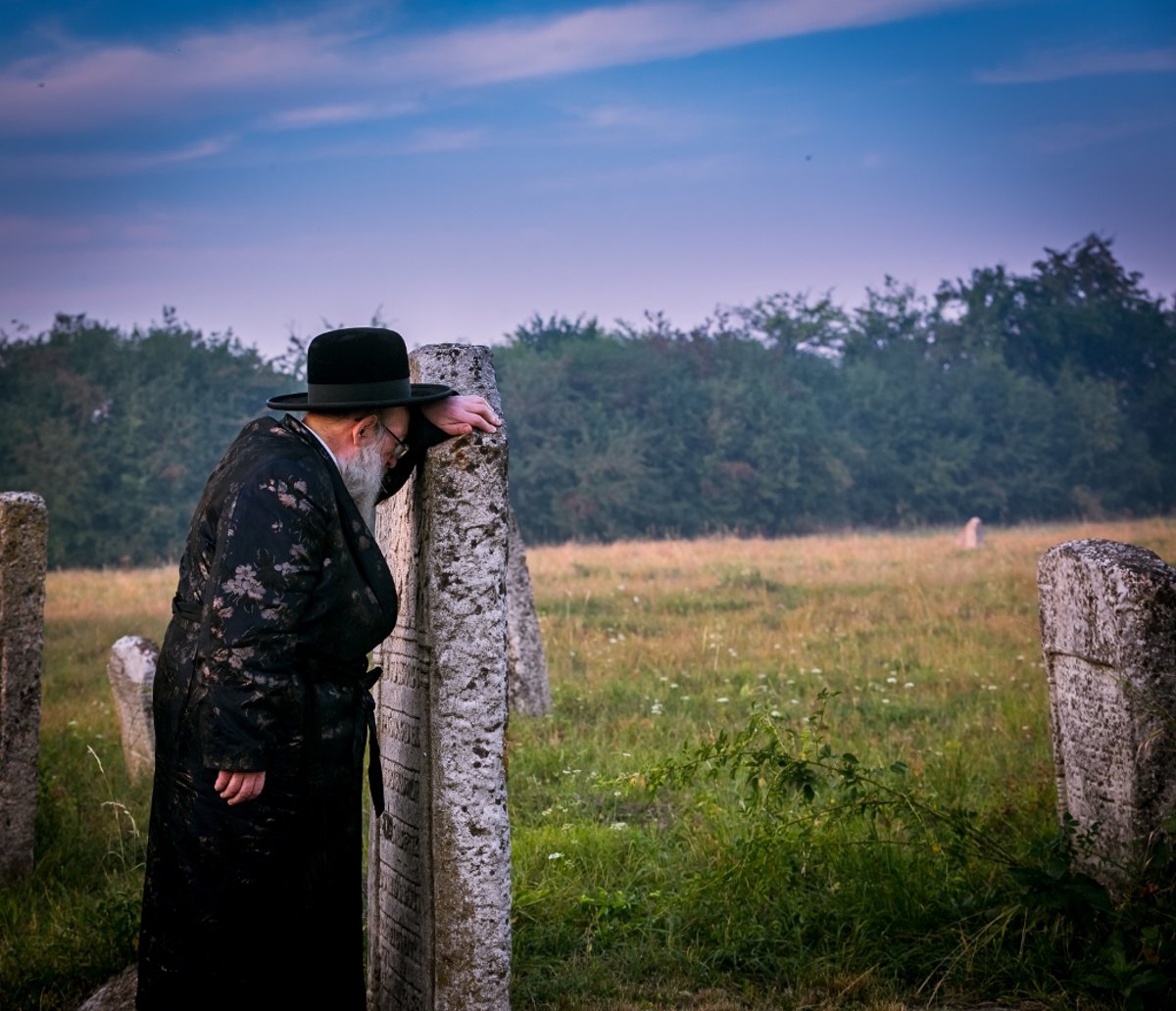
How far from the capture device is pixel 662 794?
7281 mm

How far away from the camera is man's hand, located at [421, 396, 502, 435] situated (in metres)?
4.03

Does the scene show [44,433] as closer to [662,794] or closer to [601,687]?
[601,687]

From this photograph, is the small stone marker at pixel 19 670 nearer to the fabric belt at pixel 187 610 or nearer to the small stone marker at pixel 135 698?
the small stone marker at pixel 135 698

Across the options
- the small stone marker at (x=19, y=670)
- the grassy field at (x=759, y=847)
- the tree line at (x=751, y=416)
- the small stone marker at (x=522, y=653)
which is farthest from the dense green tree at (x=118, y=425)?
the small stone marker at (x=19, y=670)

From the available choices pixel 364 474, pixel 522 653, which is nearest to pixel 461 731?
pixel 364 474

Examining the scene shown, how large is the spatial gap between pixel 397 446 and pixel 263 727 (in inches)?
44.7

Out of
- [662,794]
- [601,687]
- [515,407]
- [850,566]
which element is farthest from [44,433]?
[662,794]

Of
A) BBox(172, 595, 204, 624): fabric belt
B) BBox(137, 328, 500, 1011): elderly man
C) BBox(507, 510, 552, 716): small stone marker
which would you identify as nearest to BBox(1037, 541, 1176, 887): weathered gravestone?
BBox(137, 328, 500, 1011): elderly man

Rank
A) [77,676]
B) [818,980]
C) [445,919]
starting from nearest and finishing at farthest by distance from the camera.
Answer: [445,919], [818,980], [77,676]

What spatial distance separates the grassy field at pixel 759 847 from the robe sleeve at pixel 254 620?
1.99 meters

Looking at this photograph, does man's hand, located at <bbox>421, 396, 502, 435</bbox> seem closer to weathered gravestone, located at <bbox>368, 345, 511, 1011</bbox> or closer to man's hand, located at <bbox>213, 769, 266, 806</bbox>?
weathered gravestone, located at <bbox>368, 345, 511, 1011</bbox>

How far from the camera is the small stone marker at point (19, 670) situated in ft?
20.0

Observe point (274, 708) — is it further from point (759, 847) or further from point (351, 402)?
point (759, 847)

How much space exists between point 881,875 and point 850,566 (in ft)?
50.5
